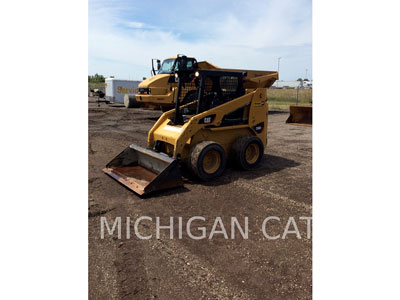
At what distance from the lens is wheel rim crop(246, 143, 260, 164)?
7.27m

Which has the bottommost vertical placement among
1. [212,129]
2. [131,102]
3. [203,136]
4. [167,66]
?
[203,136]

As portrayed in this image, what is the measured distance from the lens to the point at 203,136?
653 cm

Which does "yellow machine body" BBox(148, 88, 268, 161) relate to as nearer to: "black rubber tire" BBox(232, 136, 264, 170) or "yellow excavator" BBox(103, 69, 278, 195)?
"yellow excavator" BBox(103, 69, 278, 195)

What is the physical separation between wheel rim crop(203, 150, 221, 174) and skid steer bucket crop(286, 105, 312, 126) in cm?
1028

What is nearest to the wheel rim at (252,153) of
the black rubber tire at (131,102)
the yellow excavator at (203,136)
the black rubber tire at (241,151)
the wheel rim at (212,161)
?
the yellow excavator at (203,136)

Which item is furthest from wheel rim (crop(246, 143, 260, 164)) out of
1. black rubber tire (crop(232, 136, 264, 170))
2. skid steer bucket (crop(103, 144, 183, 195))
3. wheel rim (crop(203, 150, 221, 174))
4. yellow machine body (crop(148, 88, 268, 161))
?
skid steer bucket (crop(103, 144, 183, 195))

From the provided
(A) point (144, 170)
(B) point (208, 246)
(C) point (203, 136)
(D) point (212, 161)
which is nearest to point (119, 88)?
(A) point (144, 170)

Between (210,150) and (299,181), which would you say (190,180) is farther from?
(299,181)

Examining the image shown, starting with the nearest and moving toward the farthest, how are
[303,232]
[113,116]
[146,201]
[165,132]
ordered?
[303,232]
[146,201]
[165,132]
[113,116]

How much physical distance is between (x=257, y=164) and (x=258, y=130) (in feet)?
2.88

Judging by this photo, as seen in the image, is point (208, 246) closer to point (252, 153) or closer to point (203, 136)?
point (203, 136)

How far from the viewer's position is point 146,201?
17.1 ft

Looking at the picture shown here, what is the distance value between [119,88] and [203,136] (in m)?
22.9

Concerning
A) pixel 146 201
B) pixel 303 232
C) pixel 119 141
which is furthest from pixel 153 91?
pixel 303 232
